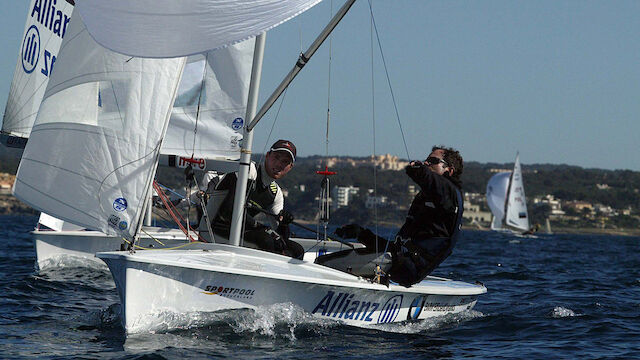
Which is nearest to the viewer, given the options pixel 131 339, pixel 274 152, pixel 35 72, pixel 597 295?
pixel 131 339

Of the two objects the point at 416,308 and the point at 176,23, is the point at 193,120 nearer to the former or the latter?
the point at 416,308

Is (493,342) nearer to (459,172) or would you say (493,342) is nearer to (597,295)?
(459,172)

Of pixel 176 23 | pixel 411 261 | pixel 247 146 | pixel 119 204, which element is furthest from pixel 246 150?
pixel 411 261

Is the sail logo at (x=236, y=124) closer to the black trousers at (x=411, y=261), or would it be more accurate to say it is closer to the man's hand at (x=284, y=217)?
the man's hand at (x=284, y=217)

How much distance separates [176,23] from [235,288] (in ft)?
7.35

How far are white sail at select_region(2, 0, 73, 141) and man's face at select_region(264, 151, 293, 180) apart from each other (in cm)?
787

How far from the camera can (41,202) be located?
7.65 meters

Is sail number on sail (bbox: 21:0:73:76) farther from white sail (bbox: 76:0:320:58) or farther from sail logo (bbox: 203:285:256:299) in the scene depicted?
sail logo (bbox: 203:285:256:299)

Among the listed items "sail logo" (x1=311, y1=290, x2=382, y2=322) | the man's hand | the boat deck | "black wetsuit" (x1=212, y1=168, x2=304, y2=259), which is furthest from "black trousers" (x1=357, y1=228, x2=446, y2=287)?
"black wetsuit" (x1=212, y1=168, x2=304, y2=259)

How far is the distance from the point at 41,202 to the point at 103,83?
1.21m

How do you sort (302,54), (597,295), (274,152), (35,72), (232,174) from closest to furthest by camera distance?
(302,54), (274,152), (232,174), (597,295), (35,72)

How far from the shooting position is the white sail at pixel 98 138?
750cm

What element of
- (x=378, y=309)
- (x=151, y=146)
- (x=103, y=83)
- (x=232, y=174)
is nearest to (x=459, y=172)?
(x=378, y=309)

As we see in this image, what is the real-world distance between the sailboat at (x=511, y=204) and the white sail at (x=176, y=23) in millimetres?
61519
